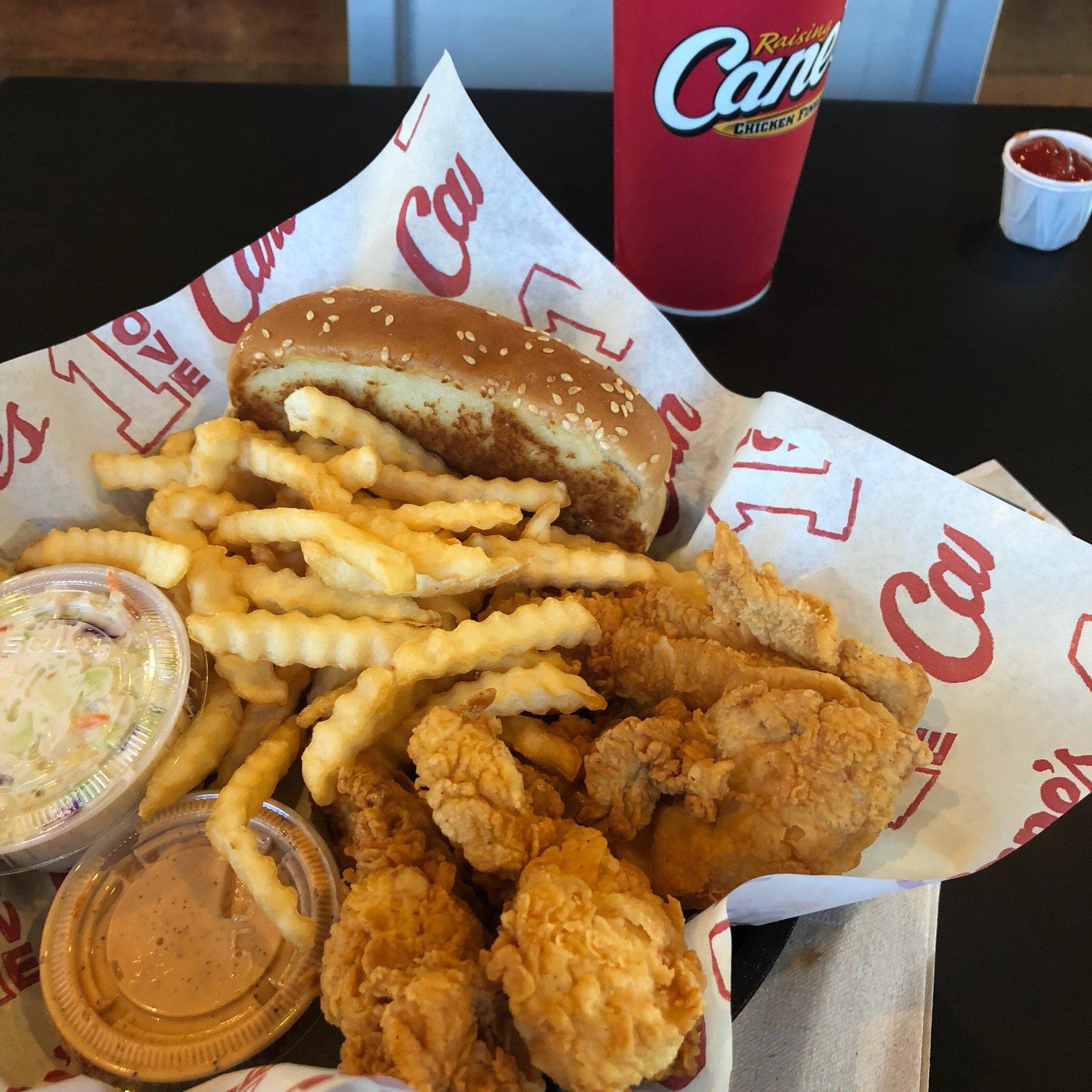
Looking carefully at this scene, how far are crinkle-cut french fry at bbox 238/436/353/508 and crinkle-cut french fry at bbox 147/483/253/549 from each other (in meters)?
0.07

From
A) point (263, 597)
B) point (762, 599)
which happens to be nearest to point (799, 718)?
point (762, 599)

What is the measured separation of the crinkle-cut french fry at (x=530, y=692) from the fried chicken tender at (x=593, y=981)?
0.30 m

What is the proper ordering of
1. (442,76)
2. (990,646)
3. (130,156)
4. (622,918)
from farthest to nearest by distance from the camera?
1. (130,156)
2. (442,76)
3. (990,646)
4. (622,918)

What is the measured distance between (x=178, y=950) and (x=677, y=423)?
122cm

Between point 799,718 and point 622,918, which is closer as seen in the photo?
point 622,918

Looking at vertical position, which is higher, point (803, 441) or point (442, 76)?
point (442, 76)

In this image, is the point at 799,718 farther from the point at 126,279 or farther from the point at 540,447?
the point at 126,279

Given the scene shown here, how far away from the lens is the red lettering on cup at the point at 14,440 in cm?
158

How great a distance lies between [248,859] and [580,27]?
9.72ft

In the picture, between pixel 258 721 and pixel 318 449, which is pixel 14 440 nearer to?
pixel 318 449

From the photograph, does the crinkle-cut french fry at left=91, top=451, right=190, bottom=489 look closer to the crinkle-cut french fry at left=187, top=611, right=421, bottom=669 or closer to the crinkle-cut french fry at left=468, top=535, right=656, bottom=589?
the crinkle-cut french fry at left=187, top=611, right=421, bottom=669

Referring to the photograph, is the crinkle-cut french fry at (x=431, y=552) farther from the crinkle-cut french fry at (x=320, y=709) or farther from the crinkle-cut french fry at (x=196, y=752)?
the crinkle-cut french fry at (x=196, y=752)

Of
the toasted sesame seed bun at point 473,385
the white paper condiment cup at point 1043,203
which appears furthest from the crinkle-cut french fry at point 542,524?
the white paper condiment cup at point 1043,203

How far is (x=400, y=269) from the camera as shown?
1804mm
